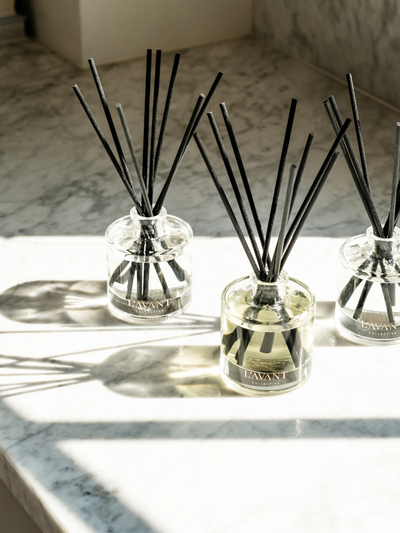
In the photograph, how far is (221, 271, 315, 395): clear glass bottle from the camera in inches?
25.2

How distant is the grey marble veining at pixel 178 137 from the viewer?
3.24ft

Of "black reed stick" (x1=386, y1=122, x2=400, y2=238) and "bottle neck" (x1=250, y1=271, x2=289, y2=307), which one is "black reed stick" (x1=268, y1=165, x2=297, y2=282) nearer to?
"bottle neck" (x1=250, y1=271, x2=289, y2=307)

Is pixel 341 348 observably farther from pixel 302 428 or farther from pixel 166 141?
pixel 166 141

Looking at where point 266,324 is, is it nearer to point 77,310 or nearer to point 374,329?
point 374,329

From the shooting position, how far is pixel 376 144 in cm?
113

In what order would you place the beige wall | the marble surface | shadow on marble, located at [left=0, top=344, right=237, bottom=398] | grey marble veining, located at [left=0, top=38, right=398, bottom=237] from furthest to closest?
1. the beige wall
2. the marble surface
3. grey marble veining, located at [left=0, top=38, right=398, bottom=237]
4. shadow on marble, located at [left=0, top=344, right=237, bottom=398]

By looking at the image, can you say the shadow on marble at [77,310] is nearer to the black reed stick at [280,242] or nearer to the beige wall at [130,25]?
the black reed stick at [280,242]

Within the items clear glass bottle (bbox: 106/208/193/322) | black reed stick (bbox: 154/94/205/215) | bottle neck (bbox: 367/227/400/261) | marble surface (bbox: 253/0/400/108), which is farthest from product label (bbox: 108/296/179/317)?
marble surface (bbox: 253/0/400/108)

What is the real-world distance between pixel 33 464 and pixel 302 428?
24cm

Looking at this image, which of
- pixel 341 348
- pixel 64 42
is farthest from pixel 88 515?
pixel 64 42

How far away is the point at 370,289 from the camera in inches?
28.3

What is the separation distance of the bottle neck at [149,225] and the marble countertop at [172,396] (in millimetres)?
103

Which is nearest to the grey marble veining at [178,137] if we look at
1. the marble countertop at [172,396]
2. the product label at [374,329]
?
the marble countertop at [172,396]

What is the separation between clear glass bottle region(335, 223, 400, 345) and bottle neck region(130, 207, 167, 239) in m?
0.19
